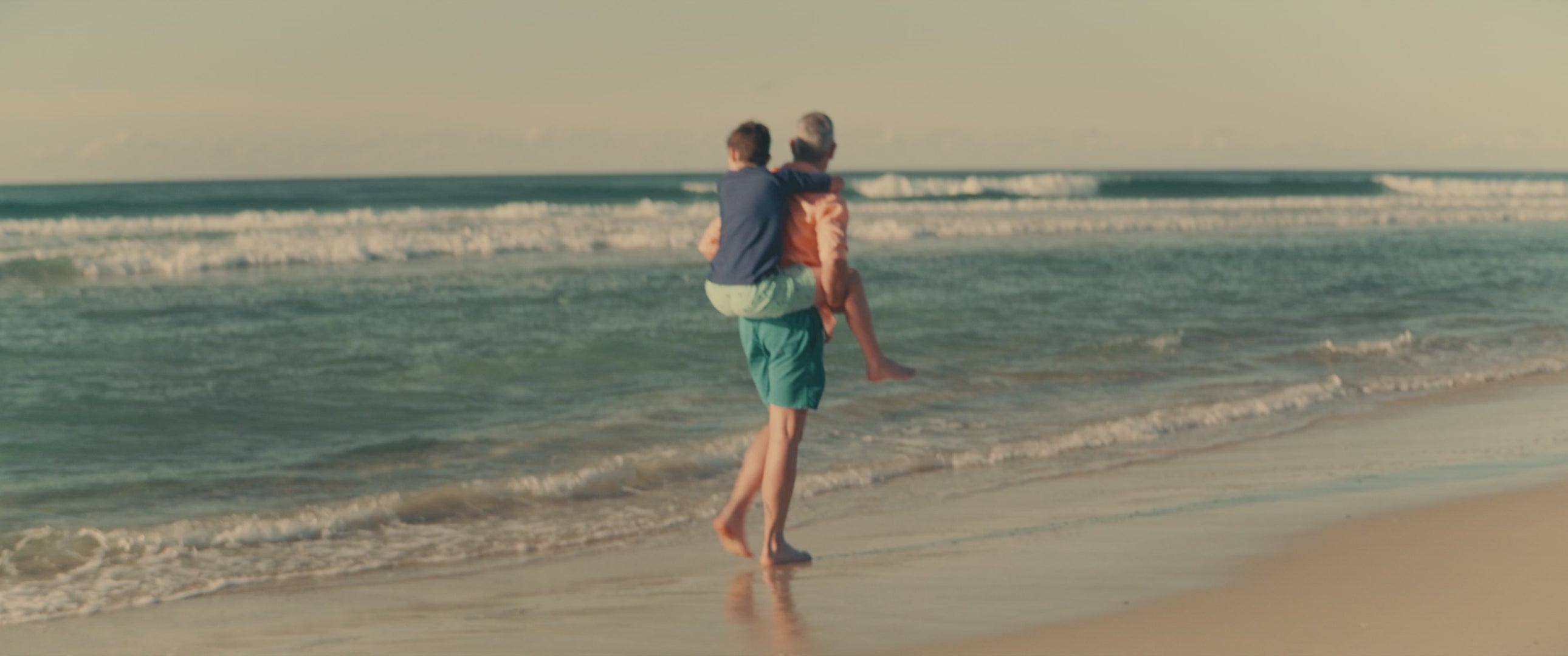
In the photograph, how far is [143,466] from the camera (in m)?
6.33

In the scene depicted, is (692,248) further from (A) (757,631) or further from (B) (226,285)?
(A) (757,631)

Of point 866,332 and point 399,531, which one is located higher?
point 866,332

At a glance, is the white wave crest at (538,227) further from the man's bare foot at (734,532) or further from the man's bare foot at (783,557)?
the man's bare foot at (783,557)

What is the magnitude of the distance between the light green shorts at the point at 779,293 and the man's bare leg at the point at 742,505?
0.55m

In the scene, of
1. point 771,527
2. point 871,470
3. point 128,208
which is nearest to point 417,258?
point 871,470

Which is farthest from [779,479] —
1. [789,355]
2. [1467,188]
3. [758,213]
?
[1467,188]

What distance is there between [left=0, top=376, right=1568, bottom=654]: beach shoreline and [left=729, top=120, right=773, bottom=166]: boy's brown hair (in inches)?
57.9

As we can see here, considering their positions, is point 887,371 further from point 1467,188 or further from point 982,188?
point 1467,188

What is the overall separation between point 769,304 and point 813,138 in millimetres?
591

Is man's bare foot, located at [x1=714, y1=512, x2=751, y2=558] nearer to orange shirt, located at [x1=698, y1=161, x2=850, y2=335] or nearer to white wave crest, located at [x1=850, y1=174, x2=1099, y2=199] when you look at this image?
orange shirt, located at [x1=698, y1=161, x2=850, y2=335]

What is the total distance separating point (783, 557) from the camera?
4598 millimetres

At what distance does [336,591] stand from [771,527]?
1.60 m

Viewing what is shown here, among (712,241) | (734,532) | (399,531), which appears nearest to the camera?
(712,241)

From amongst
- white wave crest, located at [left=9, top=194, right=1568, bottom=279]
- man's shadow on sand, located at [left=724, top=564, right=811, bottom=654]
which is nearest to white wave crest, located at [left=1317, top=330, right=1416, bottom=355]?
man's shadow on sand, located at [left=724, top=564, right=811, bottom=654]
